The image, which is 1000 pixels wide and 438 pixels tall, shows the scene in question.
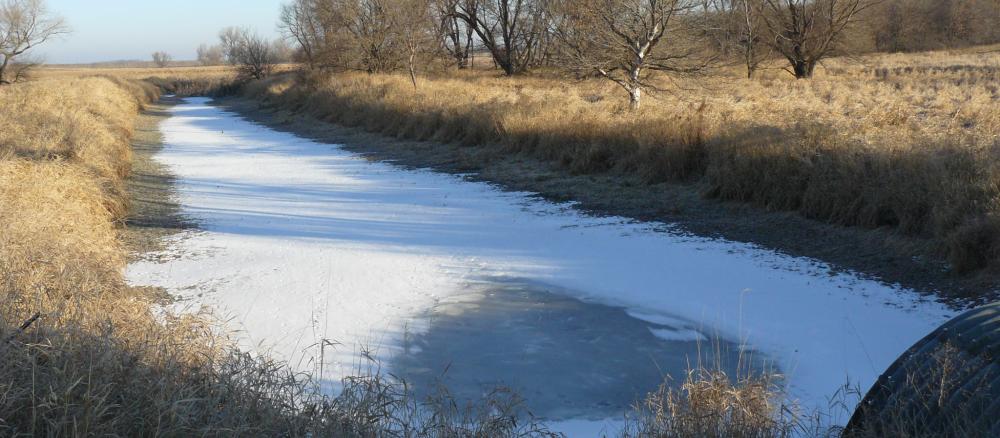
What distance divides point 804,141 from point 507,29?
3484 centimetres

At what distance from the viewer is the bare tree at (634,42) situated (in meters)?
15.9

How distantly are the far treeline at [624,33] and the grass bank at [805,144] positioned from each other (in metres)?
1.44

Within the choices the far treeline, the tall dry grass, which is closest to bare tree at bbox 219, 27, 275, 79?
the far treeline

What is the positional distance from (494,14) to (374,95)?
20.1m

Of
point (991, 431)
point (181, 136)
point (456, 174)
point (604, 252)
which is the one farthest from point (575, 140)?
point (181, 136)

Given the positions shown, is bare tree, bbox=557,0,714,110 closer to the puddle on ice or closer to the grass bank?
the grass bank

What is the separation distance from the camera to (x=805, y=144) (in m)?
10.1

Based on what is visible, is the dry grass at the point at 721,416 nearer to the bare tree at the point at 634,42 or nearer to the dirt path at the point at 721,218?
the dirt path at the point at 721,218

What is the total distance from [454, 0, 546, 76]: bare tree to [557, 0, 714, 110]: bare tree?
82.2 ft

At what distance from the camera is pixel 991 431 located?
320 cm

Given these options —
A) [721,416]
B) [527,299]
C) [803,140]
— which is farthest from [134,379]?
[803,140]

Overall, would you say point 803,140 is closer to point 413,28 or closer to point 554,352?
point 554,352

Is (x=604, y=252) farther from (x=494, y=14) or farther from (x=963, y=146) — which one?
(x=494, y=14)

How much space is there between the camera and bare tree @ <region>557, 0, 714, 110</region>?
15.9m
